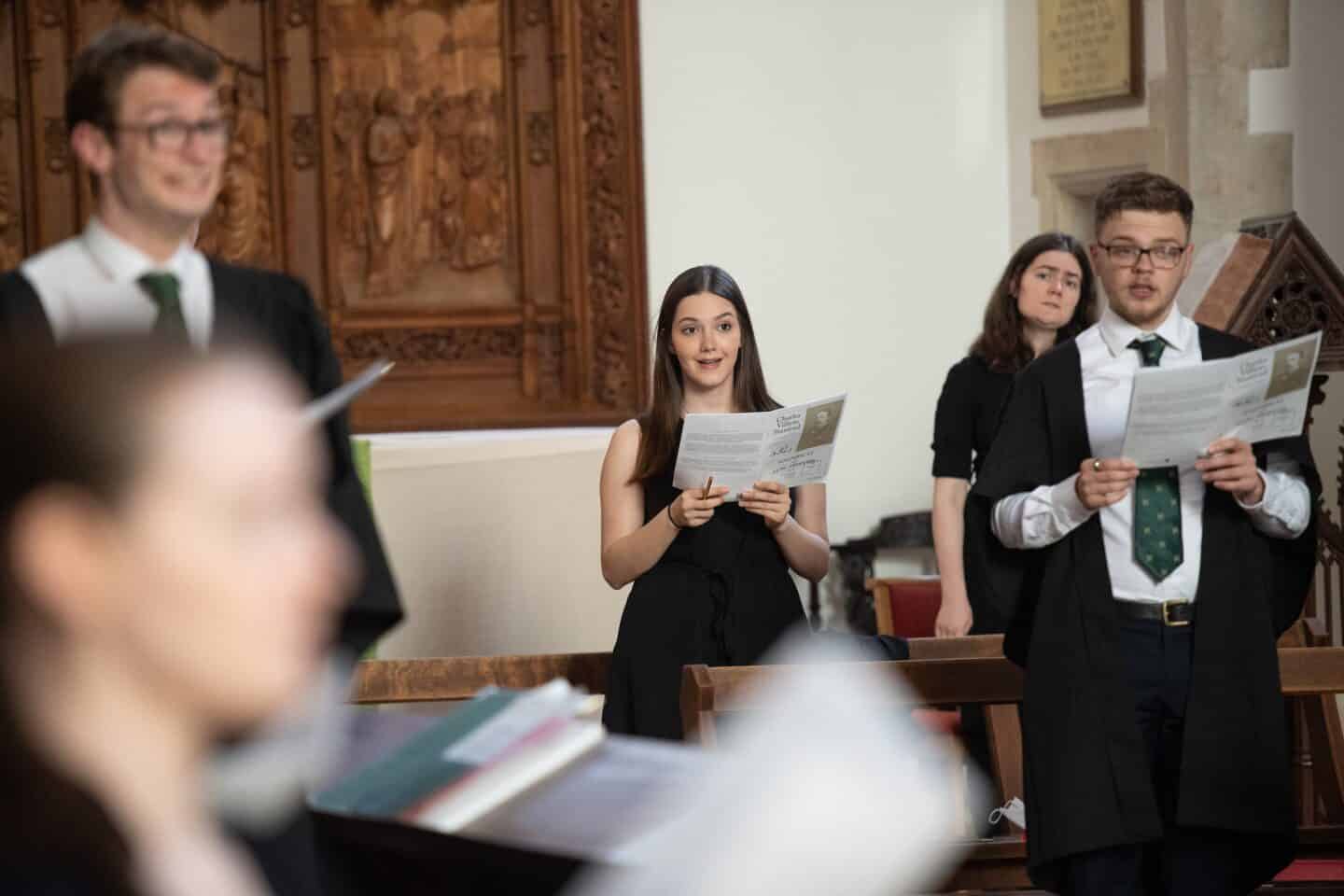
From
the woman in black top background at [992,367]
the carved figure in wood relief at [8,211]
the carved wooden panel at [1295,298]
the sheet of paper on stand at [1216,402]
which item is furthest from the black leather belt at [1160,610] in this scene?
the carved figure in wood relief at [8,211]

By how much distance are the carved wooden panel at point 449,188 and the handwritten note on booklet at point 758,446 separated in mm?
4506

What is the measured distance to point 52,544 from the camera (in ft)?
3.52

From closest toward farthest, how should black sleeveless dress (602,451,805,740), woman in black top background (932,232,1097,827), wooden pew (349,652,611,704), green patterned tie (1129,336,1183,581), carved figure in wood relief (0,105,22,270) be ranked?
1. green patterned tie (1129,336,1183,581)
2. black sleeveless dress (602,451,805,740)
3. wooden pew (349,652,611,704)
4. woman in black top background (932,232,1097,827)
5. carved figure in wood relief (0,105,22,270)

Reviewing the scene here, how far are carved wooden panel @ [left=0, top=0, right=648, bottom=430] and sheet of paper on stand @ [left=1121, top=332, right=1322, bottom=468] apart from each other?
527 centimetres

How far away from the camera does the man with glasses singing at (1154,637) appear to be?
3.62 meters

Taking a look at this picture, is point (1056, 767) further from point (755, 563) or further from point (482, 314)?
point (482, 314)

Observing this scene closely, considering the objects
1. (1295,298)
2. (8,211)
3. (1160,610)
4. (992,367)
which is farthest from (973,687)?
(8,211)

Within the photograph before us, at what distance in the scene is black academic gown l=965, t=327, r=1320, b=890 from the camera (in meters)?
3.62

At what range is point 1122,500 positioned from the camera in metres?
3.63

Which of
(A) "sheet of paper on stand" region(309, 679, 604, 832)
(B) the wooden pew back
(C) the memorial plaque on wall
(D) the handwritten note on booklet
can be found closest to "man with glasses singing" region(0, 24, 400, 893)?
(A) "sheet of paper on stand" region(309, 679, 604, 832)

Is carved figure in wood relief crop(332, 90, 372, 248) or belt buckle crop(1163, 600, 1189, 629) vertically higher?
carved figure in wood relief crop(332, 90, 372, 248)

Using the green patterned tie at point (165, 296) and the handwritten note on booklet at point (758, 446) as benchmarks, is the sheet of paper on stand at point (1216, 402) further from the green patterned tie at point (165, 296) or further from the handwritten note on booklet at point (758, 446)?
the green patterned tie at point (165, 296)

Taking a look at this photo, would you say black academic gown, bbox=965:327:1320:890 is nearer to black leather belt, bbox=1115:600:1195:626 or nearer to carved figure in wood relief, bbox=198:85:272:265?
black leather belt, bbox=1115:600:1195:626

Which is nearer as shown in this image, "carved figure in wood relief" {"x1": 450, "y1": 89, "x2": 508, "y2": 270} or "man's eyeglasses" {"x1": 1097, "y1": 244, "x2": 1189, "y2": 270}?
"man's eyeglasses" {"x1": 1097, "y1": 244, "x2": 1189, "y2": 270}
